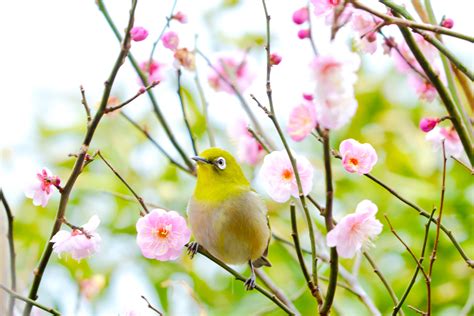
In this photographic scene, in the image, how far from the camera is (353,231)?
142 centimetres

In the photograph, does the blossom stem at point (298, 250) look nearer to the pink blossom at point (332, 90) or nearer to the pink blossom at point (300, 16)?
the pink blossom at point (332, 90)

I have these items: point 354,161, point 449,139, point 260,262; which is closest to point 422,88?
point 449,139

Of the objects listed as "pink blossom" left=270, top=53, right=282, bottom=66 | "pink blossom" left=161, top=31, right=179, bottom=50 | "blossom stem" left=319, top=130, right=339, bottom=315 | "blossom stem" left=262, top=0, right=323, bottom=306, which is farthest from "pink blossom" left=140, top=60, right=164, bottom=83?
"blossom stem" left=319, top=130, right=339, bottom=315

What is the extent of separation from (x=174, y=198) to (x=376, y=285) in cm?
82

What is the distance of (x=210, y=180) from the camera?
2.17m

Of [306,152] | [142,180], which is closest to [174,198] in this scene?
[142,180]

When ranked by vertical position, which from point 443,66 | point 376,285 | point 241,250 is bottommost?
point 376,285

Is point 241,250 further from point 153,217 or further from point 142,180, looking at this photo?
point 142,180

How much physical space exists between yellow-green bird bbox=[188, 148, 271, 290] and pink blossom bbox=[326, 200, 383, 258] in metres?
0.64

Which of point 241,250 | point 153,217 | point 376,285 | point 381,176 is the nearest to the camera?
point 153,217

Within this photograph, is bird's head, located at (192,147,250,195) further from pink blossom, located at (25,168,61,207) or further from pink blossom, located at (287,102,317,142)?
pink blossom, located at (287,102,317,142)

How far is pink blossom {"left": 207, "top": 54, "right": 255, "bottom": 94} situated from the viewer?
241cm

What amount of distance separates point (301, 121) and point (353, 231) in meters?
0.23

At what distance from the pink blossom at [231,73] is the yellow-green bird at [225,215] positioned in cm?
27
